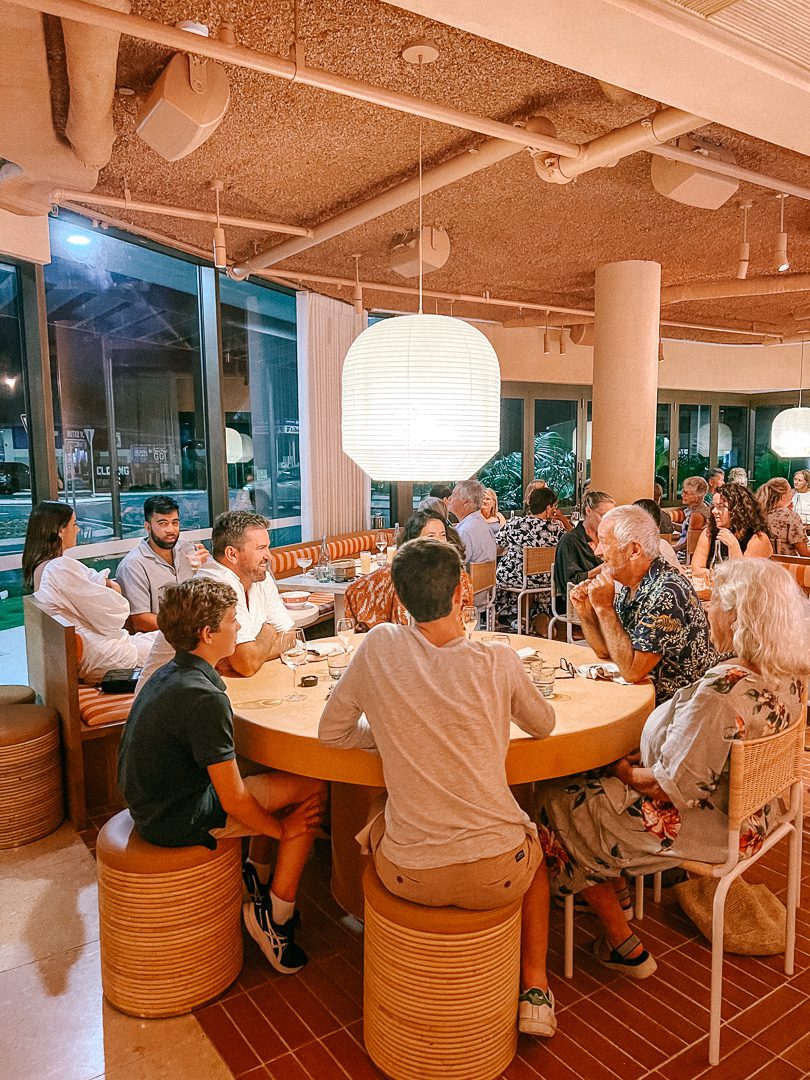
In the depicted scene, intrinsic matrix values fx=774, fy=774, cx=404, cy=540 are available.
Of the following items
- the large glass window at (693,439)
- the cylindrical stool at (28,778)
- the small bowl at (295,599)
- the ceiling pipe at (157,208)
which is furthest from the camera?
the large glass window at (693,439)

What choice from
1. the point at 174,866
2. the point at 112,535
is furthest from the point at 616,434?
the point at 174,866

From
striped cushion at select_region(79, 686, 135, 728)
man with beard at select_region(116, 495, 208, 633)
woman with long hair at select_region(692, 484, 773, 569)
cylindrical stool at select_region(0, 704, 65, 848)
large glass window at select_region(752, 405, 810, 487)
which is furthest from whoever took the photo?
large glass window at select_region(752, 405, 810, 487)

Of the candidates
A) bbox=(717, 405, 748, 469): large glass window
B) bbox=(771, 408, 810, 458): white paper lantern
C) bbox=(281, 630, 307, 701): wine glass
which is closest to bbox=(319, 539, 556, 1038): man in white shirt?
bbox=(281, 630, 307, 701): wine glass

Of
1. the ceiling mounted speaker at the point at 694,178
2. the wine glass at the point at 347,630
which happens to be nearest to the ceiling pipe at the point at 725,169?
the ceiling mounted speaker at the point at 694,178

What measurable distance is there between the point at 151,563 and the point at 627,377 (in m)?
3.97

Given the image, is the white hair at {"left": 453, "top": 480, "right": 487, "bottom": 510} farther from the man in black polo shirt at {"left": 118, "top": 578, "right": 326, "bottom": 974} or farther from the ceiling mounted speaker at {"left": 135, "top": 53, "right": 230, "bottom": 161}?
the man in black polo shirt at {"left": 118, "top": 578, "right": 326, "bottom": 974}

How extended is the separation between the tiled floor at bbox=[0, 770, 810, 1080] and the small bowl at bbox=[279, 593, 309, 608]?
2175 mm

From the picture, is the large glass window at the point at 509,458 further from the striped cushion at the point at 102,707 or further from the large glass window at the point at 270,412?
the striped cushion at the point at 102,707

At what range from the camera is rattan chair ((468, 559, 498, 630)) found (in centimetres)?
612

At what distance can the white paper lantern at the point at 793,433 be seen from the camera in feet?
31.1

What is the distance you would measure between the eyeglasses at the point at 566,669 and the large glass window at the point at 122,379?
3843 millimetres

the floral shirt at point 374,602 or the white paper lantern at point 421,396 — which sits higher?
the white paper lantern at point 421,396

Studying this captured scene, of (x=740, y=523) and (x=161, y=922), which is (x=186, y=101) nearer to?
(x=161, y=922)

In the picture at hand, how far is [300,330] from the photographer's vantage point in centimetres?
Result: 791
